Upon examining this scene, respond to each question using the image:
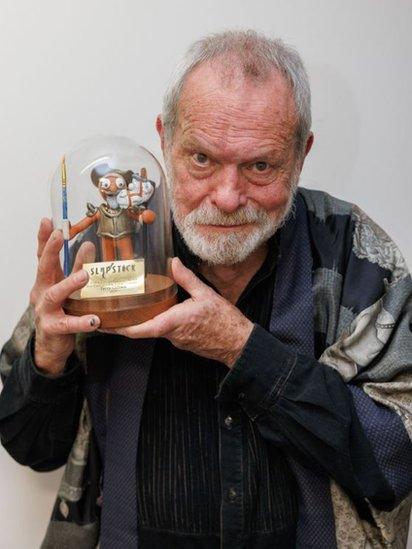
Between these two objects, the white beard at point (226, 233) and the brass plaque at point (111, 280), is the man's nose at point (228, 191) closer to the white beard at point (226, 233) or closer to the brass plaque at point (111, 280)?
the white beard at point (226, 233)

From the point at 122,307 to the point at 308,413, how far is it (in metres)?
0.33

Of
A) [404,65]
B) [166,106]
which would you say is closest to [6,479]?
[166,106]

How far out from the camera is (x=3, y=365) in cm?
116

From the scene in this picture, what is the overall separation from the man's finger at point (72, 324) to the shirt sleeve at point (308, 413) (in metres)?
0.22

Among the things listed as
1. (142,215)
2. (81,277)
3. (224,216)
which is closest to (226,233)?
(224,216)

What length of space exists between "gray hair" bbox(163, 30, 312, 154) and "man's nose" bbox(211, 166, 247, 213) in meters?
0.13

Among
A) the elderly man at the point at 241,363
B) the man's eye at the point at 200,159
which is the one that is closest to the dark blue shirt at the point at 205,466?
the elderly man at the point at 241,363

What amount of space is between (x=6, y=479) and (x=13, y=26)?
0.99 meters

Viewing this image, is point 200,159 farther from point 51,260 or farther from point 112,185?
point 51,260

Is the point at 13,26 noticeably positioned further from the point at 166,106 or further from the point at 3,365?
the point at 3,365

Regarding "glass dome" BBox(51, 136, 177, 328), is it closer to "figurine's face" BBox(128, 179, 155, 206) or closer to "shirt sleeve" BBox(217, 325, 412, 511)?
"figurine's face" BBox(128, 179, 155, 206)

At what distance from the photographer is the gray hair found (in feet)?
3.12

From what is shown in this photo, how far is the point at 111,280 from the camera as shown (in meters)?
0.86

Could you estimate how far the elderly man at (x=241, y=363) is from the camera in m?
0.92
